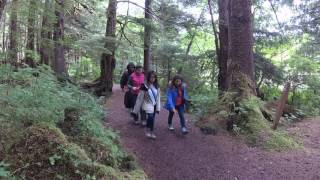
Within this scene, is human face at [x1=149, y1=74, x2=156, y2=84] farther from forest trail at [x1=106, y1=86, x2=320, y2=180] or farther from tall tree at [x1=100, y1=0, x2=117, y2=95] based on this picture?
tall tree at [x1=100, y1=0, x2=117, y2=95]

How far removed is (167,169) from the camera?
7.36 metres

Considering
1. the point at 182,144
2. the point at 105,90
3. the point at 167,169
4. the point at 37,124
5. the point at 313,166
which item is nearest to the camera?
the point at 37,124

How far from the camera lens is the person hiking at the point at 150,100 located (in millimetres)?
8969

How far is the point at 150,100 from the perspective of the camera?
29.7 feet

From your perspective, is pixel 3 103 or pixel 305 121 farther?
pixel 305 121

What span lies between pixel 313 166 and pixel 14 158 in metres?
5.86

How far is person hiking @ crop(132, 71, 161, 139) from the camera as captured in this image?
8.97 m

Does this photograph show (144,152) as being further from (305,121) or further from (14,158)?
(305,121)

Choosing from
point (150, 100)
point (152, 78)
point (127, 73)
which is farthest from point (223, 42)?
point (150, 100)

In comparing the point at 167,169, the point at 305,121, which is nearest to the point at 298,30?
the point at 305,121

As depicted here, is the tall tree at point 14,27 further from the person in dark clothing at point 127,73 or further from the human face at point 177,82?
the human face at point 177,82

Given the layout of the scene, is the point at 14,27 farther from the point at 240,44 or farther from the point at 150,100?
the point at 240,44

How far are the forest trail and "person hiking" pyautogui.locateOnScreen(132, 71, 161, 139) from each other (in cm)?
31

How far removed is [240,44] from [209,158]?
13.3ft
